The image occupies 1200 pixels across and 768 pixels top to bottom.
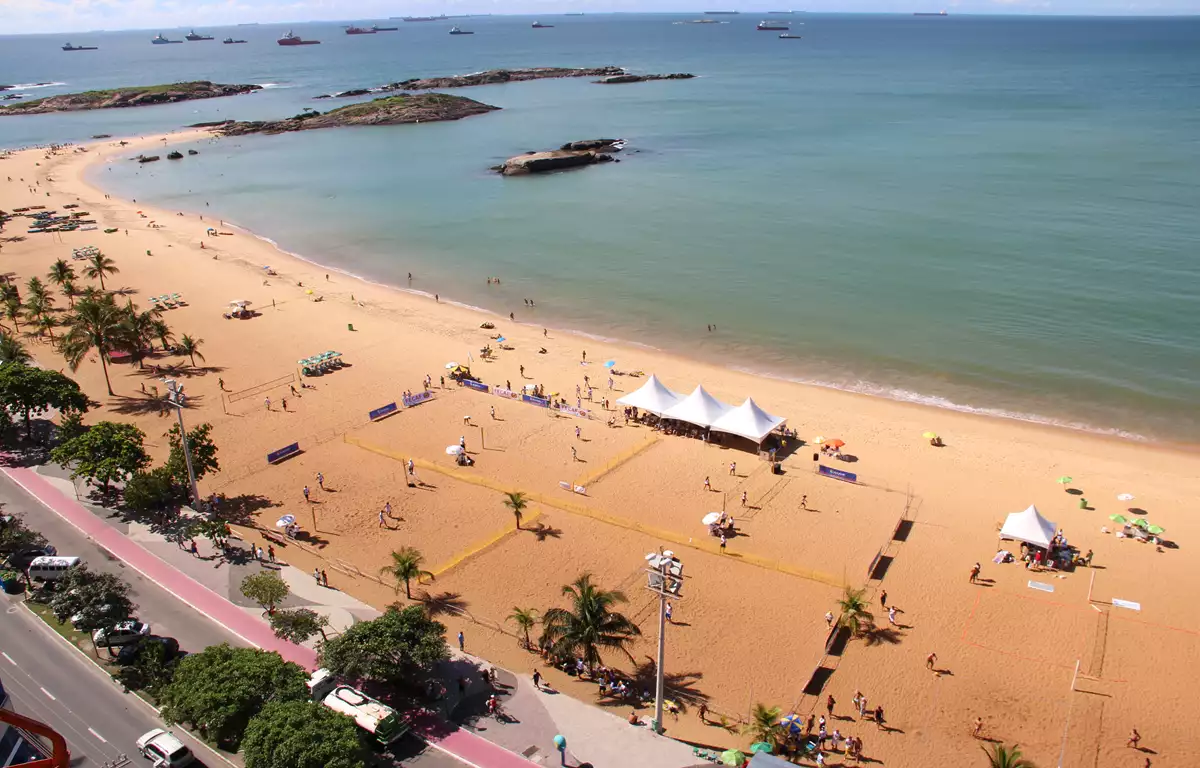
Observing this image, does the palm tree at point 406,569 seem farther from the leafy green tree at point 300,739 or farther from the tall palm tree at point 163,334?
the tall palm tree at point 163,334

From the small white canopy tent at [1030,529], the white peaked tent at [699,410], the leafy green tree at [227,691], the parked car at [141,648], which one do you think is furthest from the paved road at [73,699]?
the small white canopy tent at [1030,529]

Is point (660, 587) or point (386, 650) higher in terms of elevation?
point (660, 587)

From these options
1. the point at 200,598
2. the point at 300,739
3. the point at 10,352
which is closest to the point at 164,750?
the point at 300,739

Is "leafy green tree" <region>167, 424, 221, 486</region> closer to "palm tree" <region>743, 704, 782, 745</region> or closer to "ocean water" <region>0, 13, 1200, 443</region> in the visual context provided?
"palm tree" <region>743, 704, 782, 745</region>

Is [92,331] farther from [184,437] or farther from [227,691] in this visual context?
[227,691]

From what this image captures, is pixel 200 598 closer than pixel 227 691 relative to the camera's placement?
No
